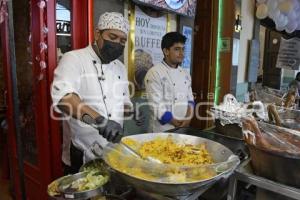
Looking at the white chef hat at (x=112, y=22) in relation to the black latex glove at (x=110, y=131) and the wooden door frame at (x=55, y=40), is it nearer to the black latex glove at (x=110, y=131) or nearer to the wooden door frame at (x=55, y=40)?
the wooden door frame at (x=55, y=40)

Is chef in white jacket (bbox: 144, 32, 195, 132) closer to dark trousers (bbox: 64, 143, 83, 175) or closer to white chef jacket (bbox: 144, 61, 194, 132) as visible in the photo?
white chef jacket (bbox: 144, 61, 194, 132)

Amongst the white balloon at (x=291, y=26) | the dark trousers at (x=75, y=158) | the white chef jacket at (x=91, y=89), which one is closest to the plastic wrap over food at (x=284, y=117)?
the white chef jacket at (x=91, y=89)

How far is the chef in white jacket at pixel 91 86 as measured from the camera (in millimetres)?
1543

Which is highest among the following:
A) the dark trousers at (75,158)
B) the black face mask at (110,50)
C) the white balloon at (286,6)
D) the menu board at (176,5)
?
the white balloon at (286,6)

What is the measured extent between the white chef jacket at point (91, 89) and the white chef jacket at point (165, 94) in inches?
15.1

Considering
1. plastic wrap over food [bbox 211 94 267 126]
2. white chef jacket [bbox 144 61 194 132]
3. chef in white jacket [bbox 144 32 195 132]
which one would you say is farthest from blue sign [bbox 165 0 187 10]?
plastic wrap over food [bbox 211 94 267 126]

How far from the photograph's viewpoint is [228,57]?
→ 4250 millimetres

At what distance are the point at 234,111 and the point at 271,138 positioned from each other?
0.58 m

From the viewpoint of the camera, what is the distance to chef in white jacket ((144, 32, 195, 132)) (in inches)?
92.7

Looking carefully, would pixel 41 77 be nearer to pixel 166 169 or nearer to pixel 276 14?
pixel 166 169

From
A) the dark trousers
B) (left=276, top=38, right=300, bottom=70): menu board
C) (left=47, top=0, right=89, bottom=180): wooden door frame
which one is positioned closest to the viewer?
the dark trousers

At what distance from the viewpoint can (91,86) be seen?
5.92ft

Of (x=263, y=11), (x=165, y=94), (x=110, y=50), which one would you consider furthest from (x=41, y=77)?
(x=263, y=11)

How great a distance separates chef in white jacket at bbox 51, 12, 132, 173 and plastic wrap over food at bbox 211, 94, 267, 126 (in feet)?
2.27
